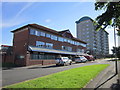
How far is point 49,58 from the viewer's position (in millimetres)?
32594

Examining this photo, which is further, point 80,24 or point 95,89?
point 80,24

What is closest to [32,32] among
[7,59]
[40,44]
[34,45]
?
[34,45]

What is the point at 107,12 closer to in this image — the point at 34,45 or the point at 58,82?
the point at 58,82

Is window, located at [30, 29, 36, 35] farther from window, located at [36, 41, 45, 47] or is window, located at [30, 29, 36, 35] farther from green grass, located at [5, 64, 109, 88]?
green grass, located at [5, 64, 109, 88]

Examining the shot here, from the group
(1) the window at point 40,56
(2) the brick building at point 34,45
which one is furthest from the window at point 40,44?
(1) the window at point 40,56

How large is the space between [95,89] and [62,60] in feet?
56.9

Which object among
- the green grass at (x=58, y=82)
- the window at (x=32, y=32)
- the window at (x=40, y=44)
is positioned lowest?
the green grass at (x=58, y=82)

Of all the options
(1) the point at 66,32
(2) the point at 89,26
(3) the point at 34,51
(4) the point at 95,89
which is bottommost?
(4) the point at 95,89

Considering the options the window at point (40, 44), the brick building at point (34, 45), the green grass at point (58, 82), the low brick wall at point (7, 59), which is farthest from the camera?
the window at point (40, 44)

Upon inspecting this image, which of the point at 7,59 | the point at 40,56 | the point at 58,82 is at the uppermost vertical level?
the point at 40,56

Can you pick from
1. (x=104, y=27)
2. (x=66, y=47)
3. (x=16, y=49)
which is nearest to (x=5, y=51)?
(x=16, y=49)

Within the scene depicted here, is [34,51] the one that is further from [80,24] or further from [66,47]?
[80,24]

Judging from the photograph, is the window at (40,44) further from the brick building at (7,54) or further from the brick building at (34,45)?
the brick building at (7,54)

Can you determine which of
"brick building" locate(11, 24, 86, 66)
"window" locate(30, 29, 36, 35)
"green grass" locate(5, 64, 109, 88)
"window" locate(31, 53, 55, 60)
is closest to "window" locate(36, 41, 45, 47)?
"brick building" locate(11, 24, 86, 66)
